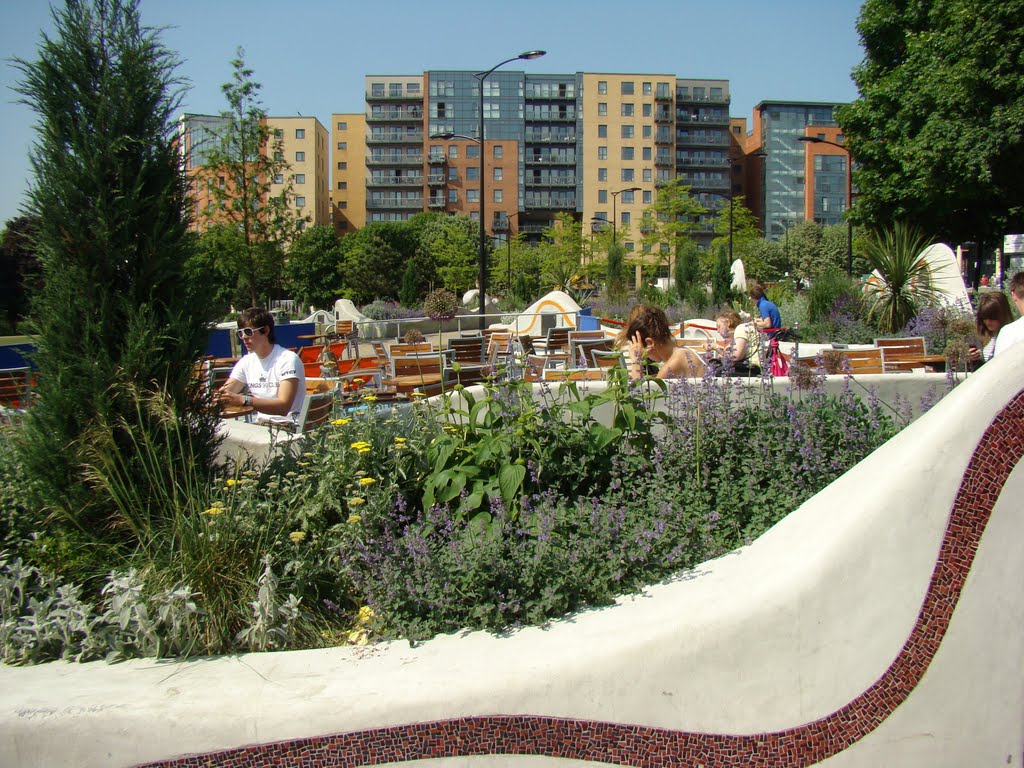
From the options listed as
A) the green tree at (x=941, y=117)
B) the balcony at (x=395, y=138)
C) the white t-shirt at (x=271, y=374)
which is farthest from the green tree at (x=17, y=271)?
the balcony at (x=395, y=138)

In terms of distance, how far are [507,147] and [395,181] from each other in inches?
586

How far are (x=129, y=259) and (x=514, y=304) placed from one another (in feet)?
107

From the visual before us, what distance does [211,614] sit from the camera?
9.69ft

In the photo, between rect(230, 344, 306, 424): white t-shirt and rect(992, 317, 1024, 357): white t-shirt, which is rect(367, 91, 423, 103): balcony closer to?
rect(230, 344, 306, 424): white t-shirt

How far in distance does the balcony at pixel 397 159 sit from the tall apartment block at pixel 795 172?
153ft

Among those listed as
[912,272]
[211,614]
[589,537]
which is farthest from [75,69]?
[912,272]

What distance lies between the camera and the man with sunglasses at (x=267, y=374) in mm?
5555

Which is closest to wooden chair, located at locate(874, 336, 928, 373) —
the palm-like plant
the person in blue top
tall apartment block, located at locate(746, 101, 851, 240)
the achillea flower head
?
the person in blue top

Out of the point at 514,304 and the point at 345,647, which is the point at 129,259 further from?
the point at 514,304

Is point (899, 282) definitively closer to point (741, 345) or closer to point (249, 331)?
point (741, 345)

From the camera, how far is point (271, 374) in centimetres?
570

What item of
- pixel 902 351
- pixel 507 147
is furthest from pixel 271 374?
pixel 507 147

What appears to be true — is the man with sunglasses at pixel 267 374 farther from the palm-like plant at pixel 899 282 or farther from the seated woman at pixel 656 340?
the palm-like plant at pixel 899 282

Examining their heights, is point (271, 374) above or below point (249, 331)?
below
